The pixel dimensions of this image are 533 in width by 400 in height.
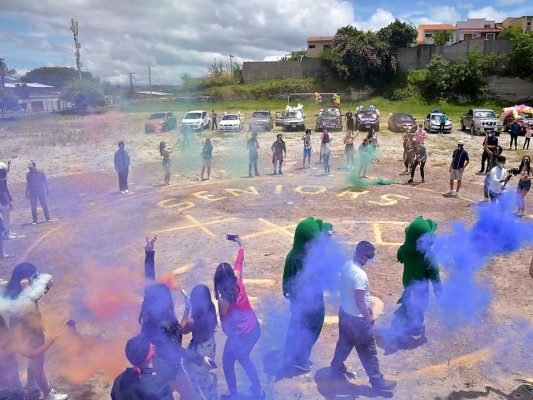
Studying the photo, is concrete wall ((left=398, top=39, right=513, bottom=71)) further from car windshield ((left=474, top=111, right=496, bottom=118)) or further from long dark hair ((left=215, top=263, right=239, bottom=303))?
long dark hair ((left=215, top=263, right=239, bottom=303))

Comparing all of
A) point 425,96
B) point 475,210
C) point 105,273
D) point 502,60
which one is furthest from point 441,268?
point 502,60

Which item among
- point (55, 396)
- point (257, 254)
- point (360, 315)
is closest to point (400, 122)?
point (257, 254)

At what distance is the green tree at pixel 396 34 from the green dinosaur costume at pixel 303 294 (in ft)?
139

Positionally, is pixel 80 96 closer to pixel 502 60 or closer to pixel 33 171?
pixel 33 171

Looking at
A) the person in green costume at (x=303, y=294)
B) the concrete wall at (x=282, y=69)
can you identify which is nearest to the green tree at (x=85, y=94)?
the person in green costume at (x=303, y=294)

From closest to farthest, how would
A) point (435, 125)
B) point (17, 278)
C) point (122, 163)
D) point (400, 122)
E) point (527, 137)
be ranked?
point (17, 278) → point (122, 163) → point (527, 137) → point (435, 125) → point (400, 122)

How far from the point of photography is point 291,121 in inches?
1060

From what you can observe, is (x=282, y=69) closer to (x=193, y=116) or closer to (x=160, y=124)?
(x=193, y=116)

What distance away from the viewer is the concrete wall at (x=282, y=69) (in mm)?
42969

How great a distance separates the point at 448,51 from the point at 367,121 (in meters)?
20.9

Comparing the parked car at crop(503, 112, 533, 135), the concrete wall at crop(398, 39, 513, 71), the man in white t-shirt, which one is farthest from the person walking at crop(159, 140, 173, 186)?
the concrete wall at crop(398, 39, 513, 71)

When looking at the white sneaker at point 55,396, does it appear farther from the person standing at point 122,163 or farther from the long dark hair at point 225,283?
the person standing at point 122,163

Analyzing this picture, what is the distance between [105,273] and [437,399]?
557 centimetres

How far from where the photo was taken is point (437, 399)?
428 centimetres
